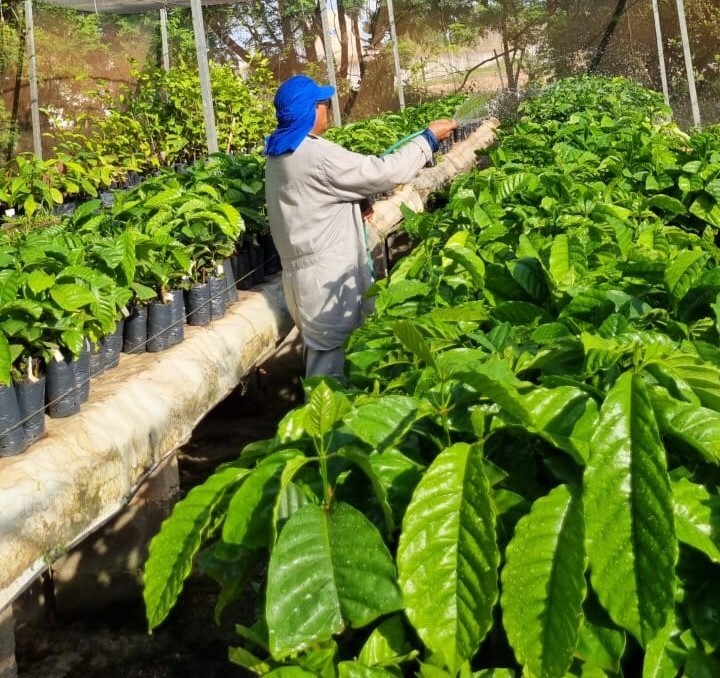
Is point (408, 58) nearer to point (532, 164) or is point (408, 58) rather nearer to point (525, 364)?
point (532, 164)

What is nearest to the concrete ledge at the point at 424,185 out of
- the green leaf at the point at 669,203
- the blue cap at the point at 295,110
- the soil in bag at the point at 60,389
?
the blue cap at the point at 295,110

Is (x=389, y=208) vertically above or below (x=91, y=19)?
below

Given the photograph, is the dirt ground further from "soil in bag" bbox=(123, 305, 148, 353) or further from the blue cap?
the blue cap

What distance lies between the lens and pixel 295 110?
390 cm

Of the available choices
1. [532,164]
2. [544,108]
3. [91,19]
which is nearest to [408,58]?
[91,19]

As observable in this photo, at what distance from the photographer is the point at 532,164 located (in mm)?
4785

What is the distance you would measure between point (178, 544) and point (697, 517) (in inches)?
25.8

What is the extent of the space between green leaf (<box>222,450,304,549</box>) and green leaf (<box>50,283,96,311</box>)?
210cm

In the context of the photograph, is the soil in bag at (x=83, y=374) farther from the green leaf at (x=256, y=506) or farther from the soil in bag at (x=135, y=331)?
the green leaf at (x=256, y=506)

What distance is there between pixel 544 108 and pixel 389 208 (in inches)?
111

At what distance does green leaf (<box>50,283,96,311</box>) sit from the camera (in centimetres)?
315

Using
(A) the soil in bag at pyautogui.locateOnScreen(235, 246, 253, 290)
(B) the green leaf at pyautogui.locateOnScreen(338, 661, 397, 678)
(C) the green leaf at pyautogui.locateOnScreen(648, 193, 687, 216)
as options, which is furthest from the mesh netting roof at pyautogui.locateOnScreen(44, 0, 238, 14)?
(B) the green leaf at pyautogui.locateOnScreen(338, 661, 397, 678)

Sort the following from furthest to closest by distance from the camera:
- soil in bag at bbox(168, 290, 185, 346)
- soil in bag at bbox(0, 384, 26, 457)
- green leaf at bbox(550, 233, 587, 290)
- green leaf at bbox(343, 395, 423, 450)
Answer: soil in bag at bbox(168, 290, 185, 346), soil in bag at bbox(0, 384, 26, 457), green leaf at bbox(550, 233, 587, 290), green leaf at bbox(343, 395, 423, 450)

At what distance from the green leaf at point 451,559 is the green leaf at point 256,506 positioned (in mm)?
195
